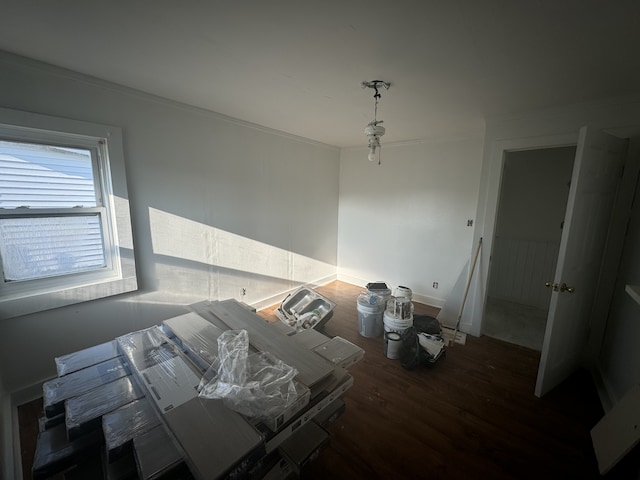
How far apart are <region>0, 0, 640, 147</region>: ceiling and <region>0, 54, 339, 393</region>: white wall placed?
0.23m

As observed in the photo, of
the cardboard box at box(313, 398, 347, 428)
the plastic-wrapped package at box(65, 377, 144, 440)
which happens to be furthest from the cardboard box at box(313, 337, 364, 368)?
the plastic-wrapped package at box(65, 377, 144, 440)

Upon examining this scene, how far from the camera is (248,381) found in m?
1.09

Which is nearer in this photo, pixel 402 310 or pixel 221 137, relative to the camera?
pixel 402 310

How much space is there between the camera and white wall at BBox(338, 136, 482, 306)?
11.0ft

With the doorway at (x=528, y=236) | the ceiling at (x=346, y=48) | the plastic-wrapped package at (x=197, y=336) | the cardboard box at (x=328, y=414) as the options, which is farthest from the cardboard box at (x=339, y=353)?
the doorway at (x=528, y=236)

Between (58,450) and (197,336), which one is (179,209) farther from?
(58,450)

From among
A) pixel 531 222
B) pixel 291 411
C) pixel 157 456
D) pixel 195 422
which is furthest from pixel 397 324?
pixel 531 222

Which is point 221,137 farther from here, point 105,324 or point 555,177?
point 555,177

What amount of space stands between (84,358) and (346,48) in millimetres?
2109

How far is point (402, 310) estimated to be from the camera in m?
2.59

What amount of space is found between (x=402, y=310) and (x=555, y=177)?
2.76 meters

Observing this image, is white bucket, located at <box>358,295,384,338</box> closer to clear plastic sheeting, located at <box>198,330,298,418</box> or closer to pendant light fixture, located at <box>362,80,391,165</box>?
pendant light fixture, located at <box>362,80,391,165</box>

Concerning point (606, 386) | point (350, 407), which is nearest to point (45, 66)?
point (350, 407)

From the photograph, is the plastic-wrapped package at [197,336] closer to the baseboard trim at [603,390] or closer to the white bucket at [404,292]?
the white bucket at [404,292]
